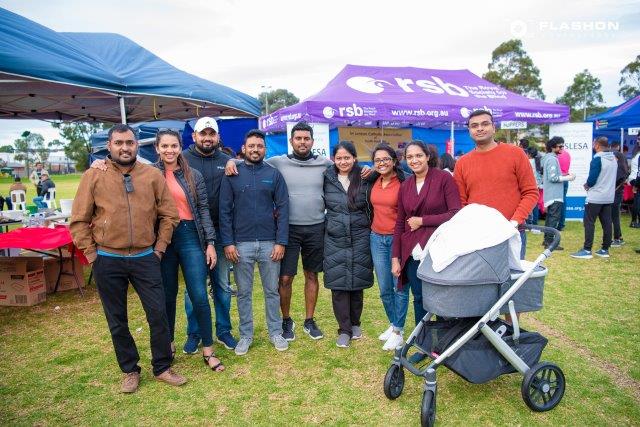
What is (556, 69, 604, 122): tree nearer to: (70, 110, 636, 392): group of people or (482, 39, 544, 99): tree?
(482, 39, 544, 99): tree

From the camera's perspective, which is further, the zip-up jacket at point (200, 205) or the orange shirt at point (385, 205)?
the orange shirt at point (385, 205)

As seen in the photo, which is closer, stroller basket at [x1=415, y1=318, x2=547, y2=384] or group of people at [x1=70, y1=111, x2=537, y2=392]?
stroller basket at [x1=415, y1=318, x2=547, y2=384]

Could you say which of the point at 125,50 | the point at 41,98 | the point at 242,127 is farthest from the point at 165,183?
the point at 242,127

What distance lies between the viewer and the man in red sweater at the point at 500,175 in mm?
3336

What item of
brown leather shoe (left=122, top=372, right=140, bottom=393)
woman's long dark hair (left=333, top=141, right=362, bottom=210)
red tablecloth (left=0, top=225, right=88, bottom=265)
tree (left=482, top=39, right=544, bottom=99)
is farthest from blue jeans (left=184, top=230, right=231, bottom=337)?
tree (left=482, top=39, right=544, bottom=99)

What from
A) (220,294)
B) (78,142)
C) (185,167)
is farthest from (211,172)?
(78,142)

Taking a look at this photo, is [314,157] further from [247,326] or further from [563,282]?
[563,282]

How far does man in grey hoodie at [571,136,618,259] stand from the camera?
6.75 meters

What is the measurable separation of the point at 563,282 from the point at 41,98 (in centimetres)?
845

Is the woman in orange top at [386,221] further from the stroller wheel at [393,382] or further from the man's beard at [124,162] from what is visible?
the man's beard at [124,162]

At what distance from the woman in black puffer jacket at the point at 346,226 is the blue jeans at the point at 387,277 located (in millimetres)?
85

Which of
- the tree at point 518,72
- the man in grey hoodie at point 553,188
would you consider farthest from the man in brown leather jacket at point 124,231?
the tree at point 518,72

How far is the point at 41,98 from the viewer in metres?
6.83

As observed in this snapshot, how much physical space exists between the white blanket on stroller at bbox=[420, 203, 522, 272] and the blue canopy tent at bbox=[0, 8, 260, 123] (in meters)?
4.54
